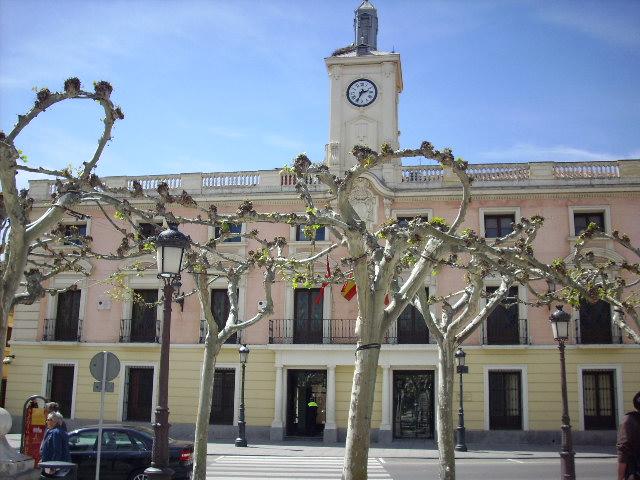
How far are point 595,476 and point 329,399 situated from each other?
1121 cm

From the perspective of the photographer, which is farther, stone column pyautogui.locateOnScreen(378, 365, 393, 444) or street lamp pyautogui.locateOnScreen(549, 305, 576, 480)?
stone column pyautogui.locateOnScreen(378, 365, 393, 444)

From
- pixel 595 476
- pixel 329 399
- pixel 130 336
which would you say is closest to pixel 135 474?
pixel 595 476

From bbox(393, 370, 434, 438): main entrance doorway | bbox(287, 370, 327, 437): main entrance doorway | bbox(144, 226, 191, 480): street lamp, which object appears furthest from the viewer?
bbox(287, 370, 327, 437): main entrance doorway

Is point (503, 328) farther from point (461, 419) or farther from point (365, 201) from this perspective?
point (365, 201)

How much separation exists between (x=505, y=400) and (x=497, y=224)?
21.8ft

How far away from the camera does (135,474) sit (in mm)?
12875

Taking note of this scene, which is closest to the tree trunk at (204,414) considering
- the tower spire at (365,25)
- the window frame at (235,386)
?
the window frame at (235,386)

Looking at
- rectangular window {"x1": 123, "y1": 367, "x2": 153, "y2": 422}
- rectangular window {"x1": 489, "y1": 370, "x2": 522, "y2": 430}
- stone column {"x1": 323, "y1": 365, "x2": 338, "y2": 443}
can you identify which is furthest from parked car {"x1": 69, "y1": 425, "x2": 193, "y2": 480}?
rectangular window {"x1": 489, "y1": 370, "x2": 522, "y2": 430}

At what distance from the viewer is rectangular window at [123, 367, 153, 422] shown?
27391mm

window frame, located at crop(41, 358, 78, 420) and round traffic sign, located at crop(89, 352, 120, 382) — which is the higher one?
round traffic sign, located at crop(89, 352, 120, 382)

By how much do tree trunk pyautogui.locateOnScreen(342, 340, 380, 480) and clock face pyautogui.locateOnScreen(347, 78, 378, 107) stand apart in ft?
69.8

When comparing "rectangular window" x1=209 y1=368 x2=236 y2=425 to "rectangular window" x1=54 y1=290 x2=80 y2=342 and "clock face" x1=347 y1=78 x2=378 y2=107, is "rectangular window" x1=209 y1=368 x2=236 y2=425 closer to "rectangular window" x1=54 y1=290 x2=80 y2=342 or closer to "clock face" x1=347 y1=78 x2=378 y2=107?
"rectangular window" x1=54 y1=290 x2=80 y2=342

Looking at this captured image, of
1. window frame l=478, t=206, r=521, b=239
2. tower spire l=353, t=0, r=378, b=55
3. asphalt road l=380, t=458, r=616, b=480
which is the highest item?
tower spire l=353, t=0, r=378, b=55

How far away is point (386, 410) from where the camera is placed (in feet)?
84.5
